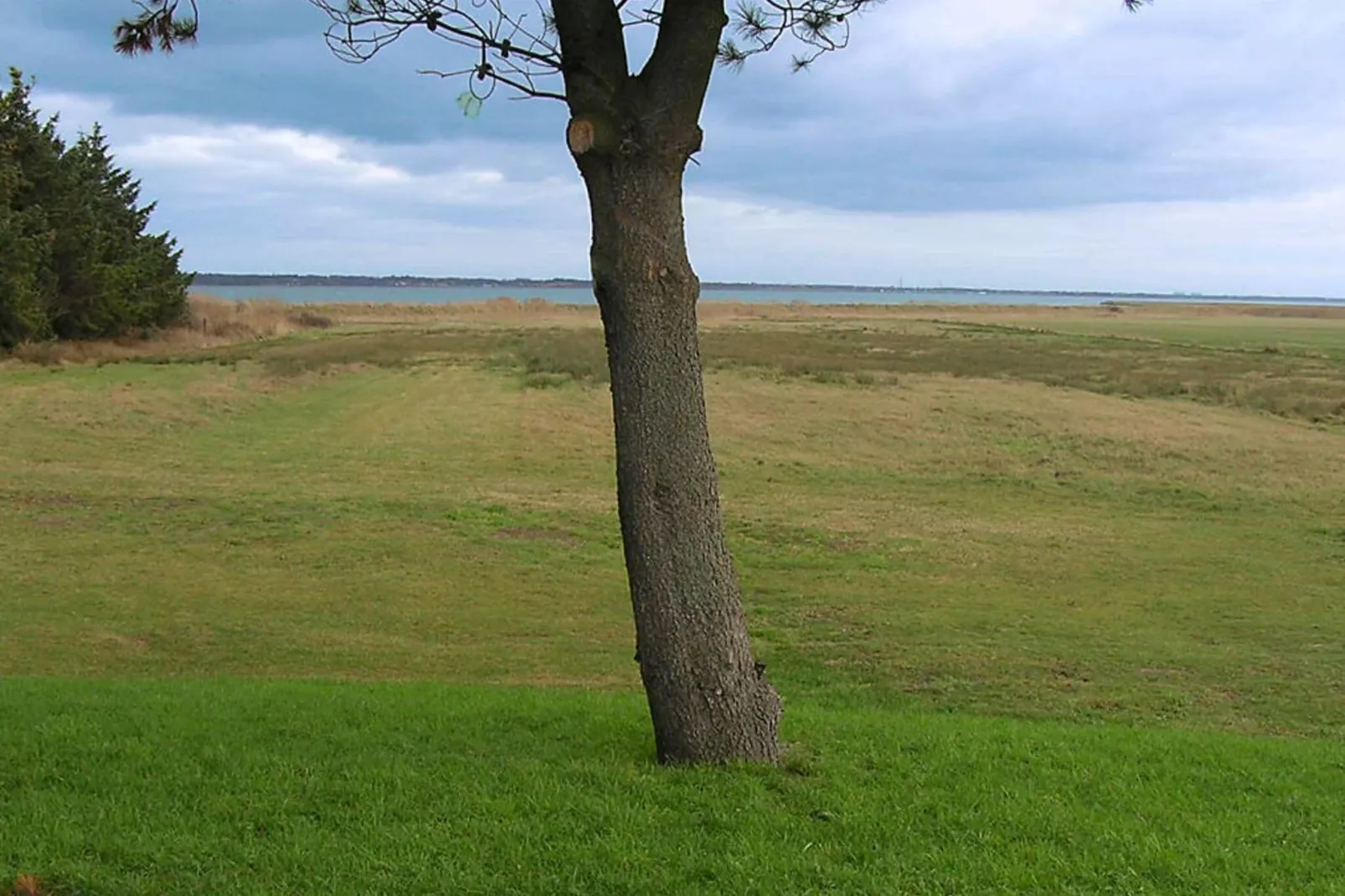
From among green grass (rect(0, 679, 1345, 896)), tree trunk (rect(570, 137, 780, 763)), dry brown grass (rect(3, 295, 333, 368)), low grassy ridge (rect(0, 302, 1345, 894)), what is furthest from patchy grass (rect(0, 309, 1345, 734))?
tree trunk (rect(570, 137, 780, 763))

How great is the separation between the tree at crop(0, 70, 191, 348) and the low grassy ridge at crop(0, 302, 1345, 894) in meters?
3.29

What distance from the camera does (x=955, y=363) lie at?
45562 mm

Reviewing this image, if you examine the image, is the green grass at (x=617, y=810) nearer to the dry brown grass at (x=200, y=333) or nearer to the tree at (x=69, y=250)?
the tree at (x=69, y=250)

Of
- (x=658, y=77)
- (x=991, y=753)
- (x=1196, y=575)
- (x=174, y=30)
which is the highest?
(x=174, y=30)

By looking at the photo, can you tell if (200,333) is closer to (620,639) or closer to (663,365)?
(620,639)

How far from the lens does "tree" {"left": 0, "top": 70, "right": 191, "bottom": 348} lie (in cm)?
3625

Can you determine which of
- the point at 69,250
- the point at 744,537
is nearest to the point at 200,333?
the point at 69,250

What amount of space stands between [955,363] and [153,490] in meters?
31.9

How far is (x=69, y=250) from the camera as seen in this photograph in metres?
41.9

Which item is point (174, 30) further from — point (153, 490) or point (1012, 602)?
point (153, 490)

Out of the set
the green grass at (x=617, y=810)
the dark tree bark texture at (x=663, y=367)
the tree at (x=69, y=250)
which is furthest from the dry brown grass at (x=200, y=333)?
the dark tree bark texture at (x=663, y=367)

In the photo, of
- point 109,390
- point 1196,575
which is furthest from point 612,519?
point 109,390

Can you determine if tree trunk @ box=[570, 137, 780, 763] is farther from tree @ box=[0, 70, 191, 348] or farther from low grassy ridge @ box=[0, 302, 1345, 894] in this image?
tree @ box=[0, 70, 191, 348]

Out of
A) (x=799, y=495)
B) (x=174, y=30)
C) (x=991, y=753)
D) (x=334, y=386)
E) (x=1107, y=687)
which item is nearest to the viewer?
(x=991, y=753)
